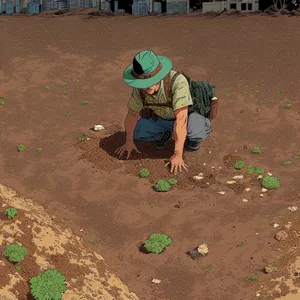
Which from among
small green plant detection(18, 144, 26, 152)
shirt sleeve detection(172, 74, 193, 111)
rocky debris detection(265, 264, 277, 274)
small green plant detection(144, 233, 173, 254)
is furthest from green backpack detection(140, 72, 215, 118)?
rocky debris detection(265, 264, 277, 274)

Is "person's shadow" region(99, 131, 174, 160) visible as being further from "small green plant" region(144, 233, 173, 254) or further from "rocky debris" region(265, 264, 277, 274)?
"rocky debris" region(265, 264, 277, 274)

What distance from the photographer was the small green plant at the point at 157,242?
575 centimetres

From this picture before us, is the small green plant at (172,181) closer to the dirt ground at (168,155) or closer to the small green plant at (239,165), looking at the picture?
the dirt ground at (168,155)

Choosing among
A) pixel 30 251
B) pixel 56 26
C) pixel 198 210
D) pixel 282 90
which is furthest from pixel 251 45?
pixel 30 251

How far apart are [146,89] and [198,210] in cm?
171

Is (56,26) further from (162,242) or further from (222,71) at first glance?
(162,242)

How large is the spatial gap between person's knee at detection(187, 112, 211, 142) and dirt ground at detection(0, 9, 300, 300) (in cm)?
33

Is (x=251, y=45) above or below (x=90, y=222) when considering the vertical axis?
above

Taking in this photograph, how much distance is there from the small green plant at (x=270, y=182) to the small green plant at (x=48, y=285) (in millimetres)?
3095

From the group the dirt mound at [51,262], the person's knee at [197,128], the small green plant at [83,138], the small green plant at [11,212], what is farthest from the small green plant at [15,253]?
the person's knee at [197,128]

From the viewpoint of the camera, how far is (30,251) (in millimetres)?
5328

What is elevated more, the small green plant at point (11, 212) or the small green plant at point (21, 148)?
the small green plant at point (11, 212)

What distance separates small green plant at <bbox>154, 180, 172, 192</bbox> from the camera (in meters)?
6.80

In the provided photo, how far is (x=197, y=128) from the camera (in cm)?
740
